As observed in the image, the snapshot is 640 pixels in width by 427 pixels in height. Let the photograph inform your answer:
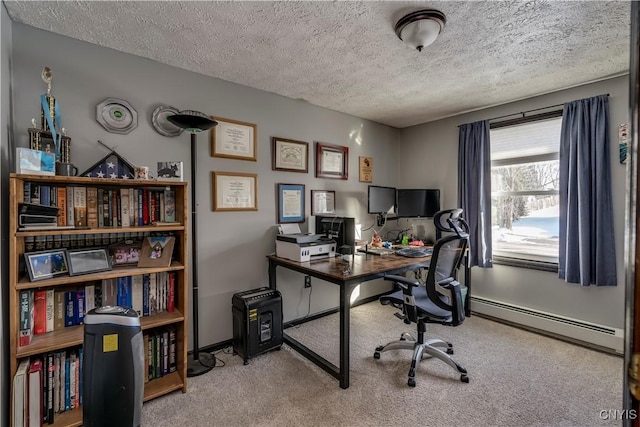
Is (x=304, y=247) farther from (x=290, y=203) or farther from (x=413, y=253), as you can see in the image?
(x=413, y=253)

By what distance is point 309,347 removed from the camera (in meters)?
2.59

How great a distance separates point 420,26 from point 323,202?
196 centimetres

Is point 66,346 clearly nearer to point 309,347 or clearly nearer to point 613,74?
point 309,347

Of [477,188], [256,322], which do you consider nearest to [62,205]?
[256,322]

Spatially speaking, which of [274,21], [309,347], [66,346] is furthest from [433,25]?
[66,346]

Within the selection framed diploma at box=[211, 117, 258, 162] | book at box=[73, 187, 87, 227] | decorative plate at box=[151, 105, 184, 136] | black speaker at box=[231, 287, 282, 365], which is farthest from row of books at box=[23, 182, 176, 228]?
black speaker at box=[231, 287, 282, 365]

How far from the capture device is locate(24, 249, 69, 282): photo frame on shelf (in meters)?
1.60

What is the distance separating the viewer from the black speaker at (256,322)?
7.70 feet

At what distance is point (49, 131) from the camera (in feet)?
5.68

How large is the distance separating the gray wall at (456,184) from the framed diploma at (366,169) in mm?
621

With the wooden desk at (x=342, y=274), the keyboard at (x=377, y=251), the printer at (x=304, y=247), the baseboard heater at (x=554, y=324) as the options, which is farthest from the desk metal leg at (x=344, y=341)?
the baseboard heater at (x=554, y=324)

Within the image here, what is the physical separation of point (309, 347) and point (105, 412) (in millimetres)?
1500

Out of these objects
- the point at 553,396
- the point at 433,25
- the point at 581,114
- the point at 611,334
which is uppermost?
the point at 433,25

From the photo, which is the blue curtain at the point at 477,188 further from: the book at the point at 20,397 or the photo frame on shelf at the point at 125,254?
the book at the point at 20,397
